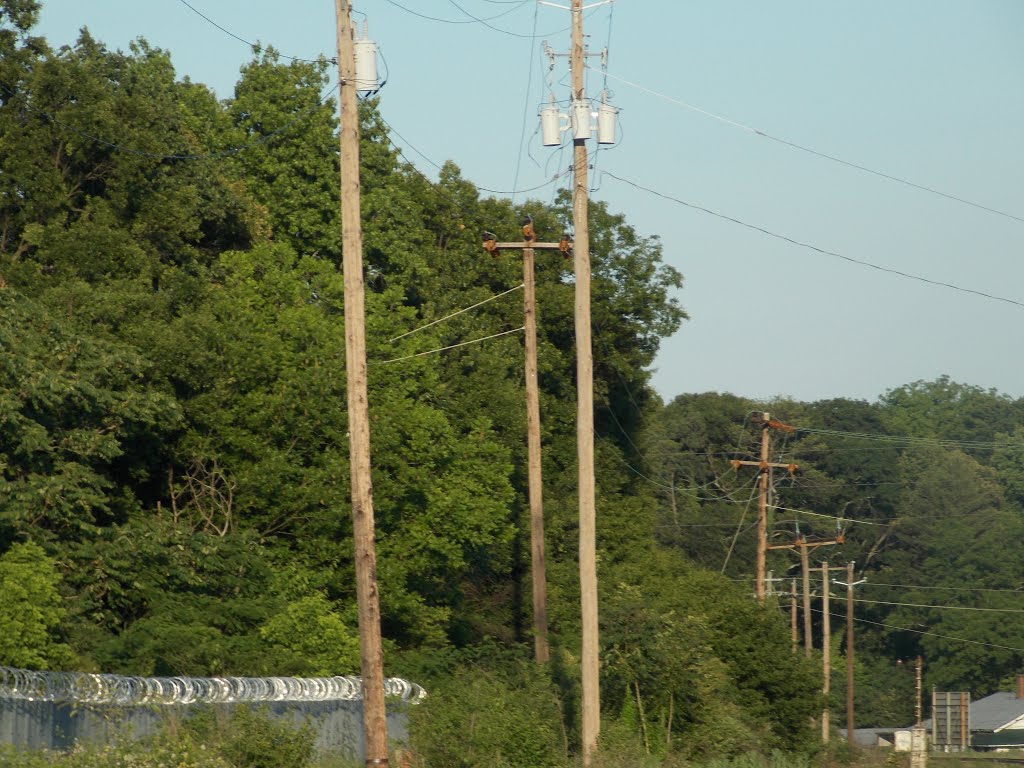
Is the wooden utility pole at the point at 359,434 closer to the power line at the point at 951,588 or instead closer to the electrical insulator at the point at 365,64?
the electrical insulator at the point at 365,64

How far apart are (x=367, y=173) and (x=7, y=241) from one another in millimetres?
15290

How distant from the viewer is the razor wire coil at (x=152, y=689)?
18.5m

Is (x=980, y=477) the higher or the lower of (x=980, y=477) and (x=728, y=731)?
the higher

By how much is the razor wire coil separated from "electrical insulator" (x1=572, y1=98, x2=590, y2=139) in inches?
401

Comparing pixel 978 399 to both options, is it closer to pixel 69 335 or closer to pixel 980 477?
pixel 980 477

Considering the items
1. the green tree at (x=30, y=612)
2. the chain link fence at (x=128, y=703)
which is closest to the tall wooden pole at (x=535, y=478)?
the chain link fence at (x=128, y=703)

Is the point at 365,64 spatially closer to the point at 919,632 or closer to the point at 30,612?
the point at 30,612

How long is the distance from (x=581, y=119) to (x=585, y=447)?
5.48 m

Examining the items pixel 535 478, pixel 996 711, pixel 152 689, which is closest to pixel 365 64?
pixel 152 689

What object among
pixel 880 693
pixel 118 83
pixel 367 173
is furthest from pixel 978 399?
pixel 118 83

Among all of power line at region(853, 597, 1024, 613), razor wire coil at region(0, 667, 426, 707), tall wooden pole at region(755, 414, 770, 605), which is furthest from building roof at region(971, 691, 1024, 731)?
razor wire coil at region(0, 667, 426, 707)

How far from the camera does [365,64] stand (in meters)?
19.0

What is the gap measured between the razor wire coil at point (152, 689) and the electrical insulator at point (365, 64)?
8.41 m

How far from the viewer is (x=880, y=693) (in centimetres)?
8900
